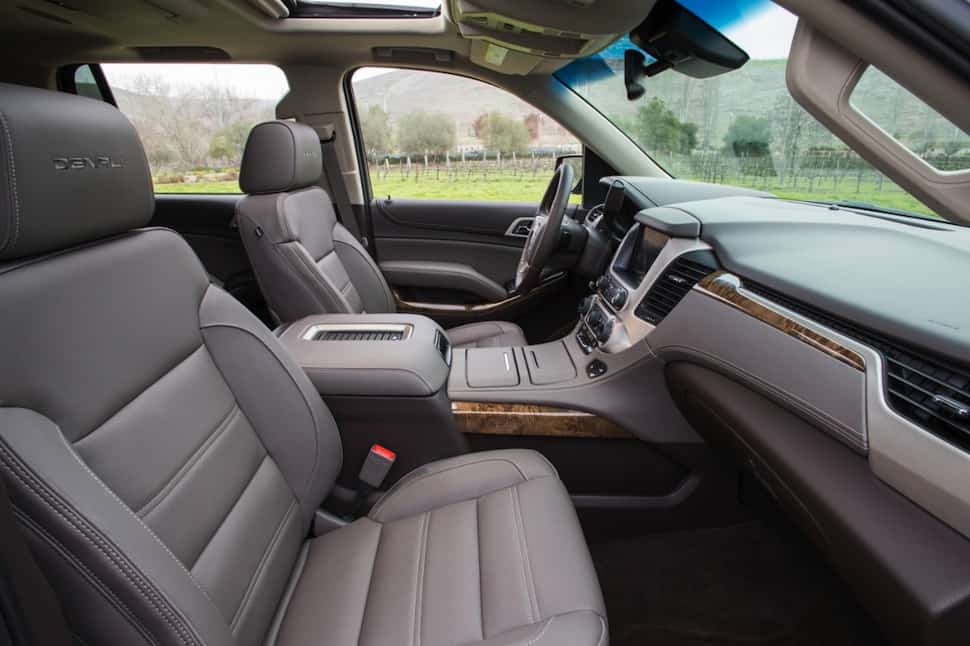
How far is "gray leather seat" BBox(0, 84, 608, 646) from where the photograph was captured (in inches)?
24.0

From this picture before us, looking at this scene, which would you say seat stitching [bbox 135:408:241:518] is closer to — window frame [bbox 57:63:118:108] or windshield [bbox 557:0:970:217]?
windshield [bbox 557:0:970:217]

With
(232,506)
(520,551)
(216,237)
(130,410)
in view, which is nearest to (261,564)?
(232,506)

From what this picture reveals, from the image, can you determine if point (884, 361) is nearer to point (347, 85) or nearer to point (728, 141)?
point (728, 141)

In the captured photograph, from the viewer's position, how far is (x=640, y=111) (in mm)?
2314

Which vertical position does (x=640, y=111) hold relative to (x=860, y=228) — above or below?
above

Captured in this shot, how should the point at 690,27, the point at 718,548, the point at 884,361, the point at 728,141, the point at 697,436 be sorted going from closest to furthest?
the point at 884,361 → the point at 697,436 → the point at 718,548 → the point at 690,27 → the point at 728,141

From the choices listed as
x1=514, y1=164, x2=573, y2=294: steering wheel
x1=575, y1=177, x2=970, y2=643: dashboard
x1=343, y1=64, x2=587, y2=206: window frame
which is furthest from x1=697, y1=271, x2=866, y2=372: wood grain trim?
x1=343, y1=64, x2=587, y2=206: window frame

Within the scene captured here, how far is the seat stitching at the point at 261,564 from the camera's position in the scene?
2.61 feet

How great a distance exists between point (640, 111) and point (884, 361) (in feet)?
6.02

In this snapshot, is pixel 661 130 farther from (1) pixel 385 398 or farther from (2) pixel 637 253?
(1) pixel 385 398

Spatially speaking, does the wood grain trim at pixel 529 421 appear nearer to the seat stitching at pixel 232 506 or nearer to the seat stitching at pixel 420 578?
the seat stitching at pixel 420 578

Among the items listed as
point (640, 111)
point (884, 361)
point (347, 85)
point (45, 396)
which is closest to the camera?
point (45, 396)

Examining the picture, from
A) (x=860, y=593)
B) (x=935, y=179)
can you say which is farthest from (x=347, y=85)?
(x=860, y=593)

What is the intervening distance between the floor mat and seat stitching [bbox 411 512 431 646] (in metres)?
0.61
